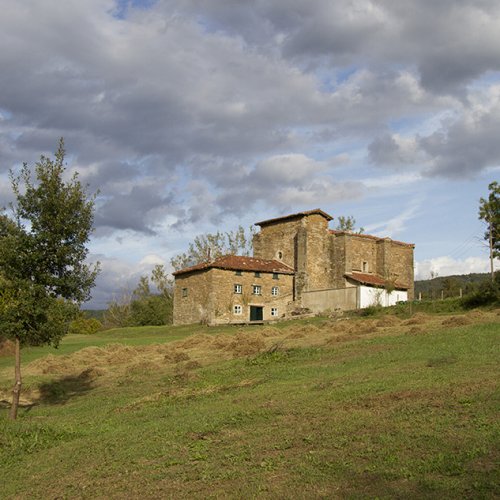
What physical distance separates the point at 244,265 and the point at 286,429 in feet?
160

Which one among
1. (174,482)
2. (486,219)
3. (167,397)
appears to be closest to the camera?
(174,482)

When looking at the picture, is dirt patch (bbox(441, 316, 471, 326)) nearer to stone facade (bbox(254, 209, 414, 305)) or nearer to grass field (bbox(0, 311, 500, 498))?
grass field (bbox(0, 311, 500, 498))

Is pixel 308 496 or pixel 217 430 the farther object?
pixel 217 430

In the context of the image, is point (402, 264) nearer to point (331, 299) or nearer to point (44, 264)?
point (331, 299)

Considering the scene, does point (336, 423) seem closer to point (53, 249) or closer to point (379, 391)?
point (379, 391)

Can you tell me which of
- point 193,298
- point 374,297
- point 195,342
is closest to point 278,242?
point 193,298

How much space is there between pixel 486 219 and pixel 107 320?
64604mm

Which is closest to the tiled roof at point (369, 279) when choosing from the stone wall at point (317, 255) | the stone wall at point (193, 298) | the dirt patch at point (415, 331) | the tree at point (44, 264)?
the stone wall at point (317, 255)

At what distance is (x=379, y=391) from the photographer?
15.2m

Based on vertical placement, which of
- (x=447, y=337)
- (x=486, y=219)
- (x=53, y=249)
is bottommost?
(x=447, y=337)

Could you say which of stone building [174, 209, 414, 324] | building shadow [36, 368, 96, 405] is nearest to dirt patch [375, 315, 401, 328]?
building shadow [36, 368, 96, 405]

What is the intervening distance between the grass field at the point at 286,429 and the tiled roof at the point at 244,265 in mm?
33395

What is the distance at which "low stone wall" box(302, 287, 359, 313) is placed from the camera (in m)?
57.1

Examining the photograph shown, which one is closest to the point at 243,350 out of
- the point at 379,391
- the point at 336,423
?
the point at 379,391
